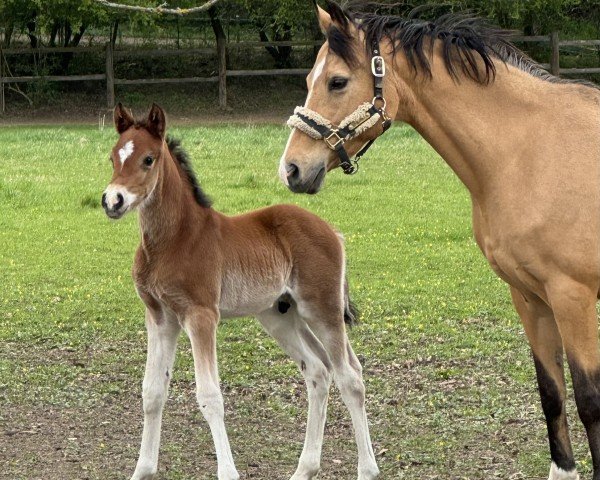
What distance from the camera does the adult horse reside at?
4586 mm

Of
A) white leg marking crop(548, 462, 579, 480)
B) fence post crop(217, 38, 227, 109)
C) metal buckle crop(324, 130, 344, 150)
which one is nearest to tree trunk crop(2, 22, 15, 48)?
fence post crop(217, 38, 227, 109)

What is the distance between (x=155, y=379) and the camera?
5348mm

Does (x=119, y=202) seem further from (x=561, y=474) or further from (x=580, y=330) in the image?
(x=561, y=474)

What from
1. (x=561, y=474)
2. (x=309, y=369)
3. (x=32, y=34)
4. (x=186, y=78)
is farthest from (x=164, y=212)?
(x=32, y=34)

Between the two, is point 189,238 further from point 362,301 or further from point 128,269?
point 128,269

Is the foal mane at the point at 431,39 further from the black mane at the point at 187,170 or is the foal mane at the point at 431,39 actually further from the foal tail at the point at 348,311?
the foal tail at the point at 348,311

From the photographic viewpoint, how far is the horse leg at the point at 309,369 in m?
5.31

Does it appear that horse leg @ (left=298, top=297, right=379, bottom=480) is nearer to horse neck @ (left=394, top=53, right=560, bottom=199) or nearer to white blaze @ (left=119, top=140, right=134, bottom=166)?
horse neck @ (left=394, top=53, right=560, bottom=199)

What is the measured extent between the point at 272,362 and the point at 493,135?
3033 mm

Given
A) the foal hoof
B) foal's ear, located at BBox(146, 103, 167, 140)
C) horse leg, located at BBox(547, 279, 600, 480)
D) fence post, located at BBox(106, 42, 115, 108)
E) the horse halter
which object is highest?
the horse halter

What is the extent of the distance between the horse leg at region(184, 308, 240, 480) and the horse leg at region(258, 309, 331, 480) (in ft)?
1.43

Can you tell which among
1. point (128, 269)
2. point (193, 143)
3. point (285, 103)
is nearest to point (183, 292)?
point (128, 269)

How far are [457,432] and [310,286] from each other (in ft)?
4.04

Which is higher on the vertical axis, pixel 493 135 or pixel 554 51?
pixel 493 135
